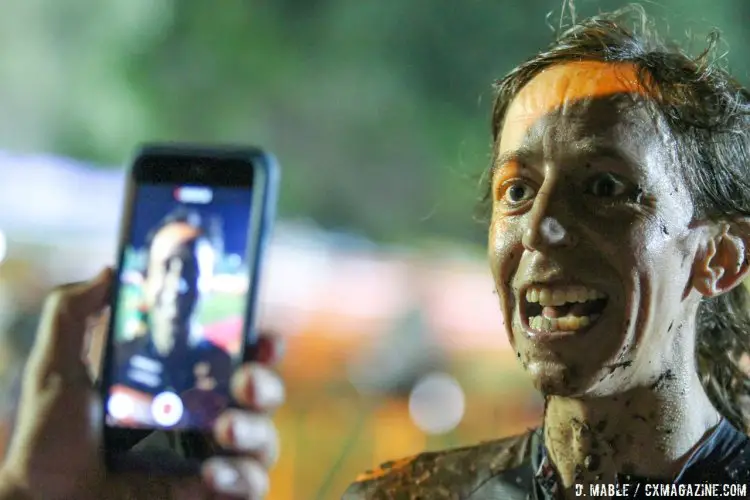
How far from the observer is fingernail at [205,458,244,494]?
90 centimetres

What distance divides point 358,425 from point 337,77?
47 cm

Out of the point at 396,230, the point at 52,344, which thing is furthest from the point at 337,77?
the point at 52,344

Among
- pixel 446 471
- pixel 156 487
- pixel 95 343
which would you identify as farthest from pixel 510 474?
pixel 95 343

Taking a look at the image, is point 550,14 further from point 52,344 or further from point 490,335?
point 52,344

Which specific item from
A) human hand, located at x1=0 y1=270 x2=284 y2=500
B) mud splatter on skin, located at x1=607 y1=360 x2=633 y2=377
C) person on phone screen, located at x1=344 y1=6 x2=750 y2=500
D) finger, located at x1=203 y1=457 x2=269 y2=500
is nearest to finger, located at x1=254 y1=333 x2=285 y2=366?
human hand, located at x1=0 y1=270 x2=284 y2=500

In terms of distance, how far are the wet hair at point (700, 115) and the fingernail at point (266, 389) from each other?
38 cm

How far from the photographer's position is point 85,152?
3.61 feet

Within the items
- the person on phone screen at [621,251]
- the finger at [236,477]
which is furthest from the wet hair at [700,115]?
the finger at [236,477]

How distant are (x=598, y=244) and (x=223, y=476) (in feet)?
1.63

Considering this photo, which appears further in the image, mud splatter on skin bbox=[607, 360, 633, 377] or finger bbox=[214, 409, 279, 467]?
finger bbox=[214, 409, 279, 467]

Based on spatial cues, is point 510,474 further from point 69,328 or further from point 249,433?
point 69,328

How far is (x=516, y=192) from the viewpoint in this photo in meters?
0.85

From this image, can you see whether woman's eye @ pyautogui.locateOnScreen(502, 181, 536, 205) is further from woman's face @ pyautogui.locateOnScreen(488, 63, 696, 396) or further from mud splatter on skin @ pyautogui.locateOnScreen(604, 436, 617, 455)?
mud splatter on skin @ pyautogui.locateOnScreen(604, 436, 617, 455)

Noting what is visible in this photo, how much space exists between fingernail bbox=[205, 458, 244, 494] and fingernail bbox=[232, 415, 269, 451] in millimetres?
32
